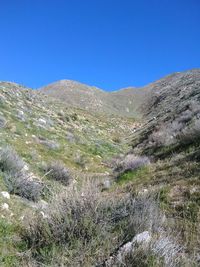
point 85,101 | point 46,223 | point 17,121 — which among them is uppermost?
point 85,101

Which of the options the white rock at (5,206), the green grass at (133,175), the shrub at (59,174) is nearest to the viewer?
the white rock at (5,206)

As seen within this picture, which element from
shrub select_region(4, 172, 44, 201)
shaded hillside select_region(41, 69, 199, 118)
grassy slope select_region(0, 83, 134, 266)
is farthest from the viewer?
shaded hillside select_region(41, 69, 199, 118)

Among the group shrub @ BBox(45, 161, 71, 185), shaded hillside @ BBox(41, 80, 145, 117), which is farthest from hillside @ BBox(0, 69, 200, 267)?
shaded hillside @ BBox(41, 80, 145, 117)

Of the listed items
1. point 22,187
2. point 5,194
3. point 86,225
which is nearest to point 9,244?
point 86,225

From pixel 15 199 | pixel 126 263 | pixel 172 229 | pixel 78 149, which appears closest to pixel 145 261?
pixel 126 263

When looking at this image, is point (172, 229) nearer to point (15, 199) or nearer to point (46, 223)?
point (46, 223)

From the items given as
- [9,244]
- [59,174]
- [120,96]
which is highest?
[120,96]

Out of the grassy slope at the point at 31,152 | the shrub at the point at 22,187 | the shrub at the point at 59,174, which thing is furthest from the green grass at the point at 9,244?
the shrub at the point at 59,174

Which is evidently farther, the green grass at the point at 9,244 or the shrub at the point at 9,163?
the shrub at the point at 9,163

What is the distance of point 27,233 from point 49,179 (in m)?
4.84

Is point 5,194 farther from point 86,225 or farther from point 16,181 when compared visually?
point 86,225

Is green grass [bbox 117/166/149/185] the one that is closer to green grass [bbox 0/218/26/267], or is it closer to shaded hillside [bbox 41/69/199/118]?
green grass [bbox 0/218/26/267]

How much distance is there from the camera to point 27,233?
4.64 metres

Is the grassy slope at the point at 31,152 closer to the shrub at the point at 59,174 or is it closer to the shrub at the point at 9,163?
the shrub at the point at 59,174
